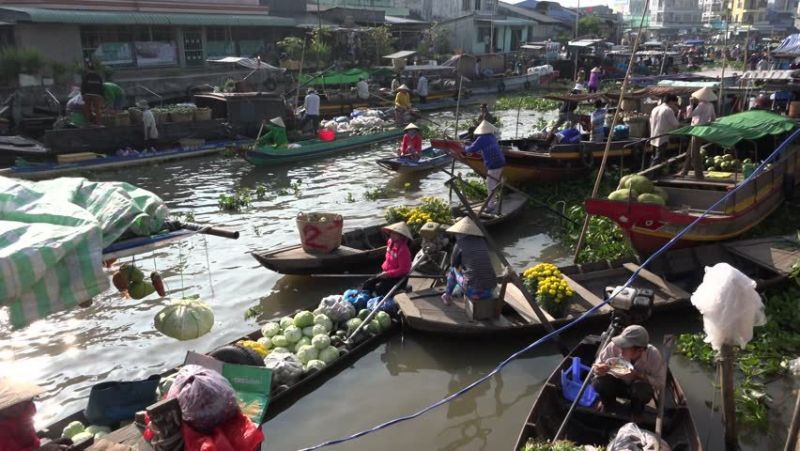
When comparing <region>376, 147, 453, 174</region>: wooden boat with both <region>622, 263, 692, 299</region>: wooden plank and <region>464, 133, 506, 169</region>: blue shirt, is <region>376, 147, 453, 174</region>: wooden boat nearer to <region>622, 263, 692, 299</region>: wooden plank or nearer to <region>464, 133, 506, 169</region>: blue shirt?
<region>464, 133, 506, 169</region>: blue shirt

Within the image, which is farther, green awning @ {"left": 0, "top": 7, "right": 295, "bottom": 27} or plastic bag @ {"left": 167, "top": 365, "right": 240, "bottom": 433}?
green awning @ {"left": 0, "top": 7, "right": 295, "bottom": 27}

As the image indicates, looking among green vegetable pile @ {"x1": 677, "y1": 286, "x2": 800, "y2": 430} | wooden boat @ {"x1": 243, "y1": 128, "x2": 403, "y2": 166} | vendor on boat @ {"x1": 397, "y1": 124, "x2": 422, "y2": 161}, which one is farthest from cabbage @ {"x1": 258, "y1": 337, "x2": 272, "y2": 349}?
wooden boat @ {"x1": 243, "y1": 128, "x2": 403, "y2": 166}

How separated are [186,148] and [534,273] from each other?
13.8 metres

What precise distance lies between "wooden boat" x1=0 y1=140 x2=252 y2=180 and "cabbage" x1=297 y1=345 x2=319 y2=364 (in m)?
11.7

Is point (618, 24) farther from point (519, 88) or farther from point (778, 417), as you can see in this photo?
point (778, 417)

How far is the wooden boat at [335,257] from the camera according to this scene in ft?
29.7

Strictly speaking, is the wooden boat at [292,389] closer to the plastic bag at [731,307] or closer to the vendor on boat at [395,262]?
the vendor on boat at [395,262]

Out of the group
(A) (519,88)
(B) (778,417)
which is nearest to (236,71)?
(A) (519,88)

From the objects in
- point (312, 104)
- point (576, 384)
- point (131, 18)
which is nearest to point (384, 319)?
point (576, 384)

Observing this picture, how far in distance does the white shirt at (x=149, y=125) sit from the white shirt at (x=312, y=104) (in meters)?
5.01

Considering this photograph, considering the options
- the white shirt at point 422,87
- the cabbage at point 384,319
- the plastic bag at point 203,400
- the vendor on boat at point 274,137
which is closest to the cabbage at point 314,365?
the cabbage at point 384,319

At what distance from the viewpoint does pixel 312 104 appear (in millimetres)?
20422

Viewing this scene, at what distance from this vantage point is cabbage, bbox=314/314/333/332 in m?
7.39

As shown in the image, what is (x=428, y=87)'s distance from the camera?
29391mm
